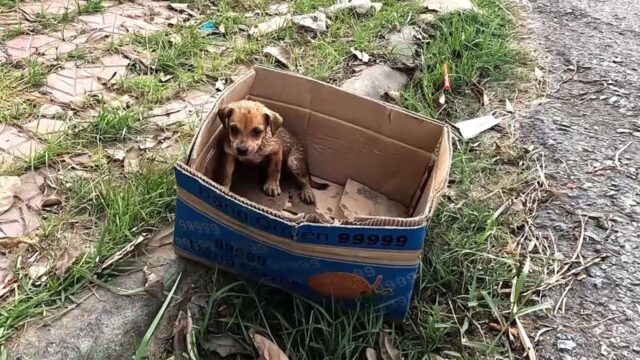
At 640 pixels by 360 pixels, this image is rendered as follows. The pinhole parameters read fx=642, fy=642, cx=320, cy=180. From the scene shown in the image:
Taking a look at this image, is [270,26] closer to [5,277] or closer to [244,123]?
[244,123]

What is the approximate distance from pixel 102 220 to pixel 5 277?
396mm

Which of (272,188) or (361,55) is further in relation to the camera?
(361,55)

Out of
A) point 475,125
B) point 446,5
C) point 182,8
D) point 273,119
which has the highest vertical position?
point 273,119

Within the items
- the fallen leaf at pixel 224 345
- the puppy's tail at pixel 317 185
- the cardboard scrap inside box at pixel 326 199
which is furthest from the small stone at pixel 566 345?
the puppy's tail at pixel 317 185

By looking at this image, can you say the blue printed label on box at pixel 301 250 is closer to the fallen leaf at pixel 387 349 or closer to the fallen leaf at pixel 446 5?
the fallen leaf at pixel 387 349

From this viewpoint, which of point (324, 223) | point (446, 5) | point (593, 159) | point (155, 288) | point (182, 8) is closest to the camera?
point (324, 223)

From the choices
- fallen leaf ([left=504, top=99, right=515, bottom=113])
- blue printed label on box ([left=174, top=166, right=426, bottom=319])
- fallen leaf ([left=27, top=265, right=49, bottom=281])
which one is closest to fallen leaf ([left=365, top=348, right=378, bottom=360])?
blue printed label on box ([left=174, top=166, right=426, bottom=319])

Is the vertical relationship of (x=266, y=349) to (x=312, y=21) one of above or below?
below

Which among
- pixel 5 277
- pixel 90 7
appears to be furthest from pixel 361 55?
pixel 5 277

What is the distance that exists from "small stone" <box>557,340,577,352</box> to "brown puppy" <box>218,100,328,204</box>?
1.13 m

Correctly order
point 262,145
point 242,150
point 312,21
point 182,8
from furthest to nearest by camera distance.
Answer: point 182,8 < point 312,21 < point 262,145 < point 242,150

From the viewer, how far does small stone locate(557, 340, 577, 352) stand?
2188 mm

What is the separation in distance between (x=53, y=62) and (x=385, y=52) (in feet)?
5.87

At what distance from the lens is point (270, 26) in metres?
3.84
